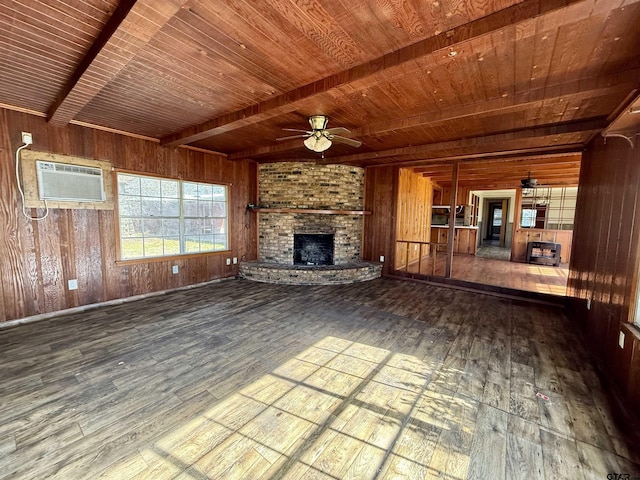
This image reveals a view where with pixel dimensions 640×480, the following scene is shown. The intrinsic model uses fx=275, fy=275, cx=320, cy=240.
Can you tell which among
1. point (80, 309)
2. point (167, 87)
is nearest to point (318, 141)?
point (167, 87)

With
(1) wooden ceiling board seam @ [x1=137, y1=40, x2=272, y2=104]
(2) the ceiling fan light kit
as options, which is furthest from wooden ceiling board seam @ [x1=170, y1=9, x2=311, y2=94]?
(2) the ceiling fan light kit

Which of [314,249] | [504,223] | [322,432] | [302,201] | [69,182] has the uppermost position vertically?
[69,182]

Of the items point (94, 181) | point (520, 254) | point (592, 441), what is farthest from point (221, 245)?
point (520, 254)

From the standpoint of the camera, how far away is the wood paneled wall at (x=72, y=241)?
3354mm

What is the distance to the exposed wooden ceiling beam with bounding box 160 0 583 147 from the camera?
1596 mm

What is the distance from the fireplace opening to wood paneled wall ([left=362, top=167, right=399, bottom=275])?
95 cm

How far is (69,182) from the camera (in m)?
3.76

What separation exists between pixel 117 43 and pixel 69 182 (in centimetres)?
277

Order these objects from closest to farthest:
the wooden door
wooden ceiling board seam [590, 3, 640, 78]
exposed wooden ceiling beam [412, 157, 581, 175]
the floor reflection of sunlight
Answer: the floor reflection of sunlight < wooden ceiling board seam [590, 3, 640, 78] < exposed wooden ceiling beam [412, 157, 581, 175] < the wooden door

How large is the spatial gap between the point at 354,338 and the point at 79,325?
340 centimetres

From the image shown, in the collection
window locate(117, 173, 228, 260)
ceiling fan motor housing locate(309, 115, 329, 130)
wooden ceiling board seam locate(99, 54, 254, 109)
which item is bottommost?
window locate(117, 173, 228, 260)

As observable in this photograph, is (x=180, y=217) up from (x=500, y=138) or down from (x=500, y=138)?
down

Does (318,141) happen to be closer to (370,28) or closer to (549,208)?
(370,28)

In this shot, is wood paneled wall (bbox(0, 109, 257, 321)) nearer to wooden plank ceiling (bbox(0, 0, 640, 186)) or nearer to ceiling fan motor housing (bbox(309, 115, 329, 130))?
wooden plank ceiling (bbox(0, 0, 640, 186))
